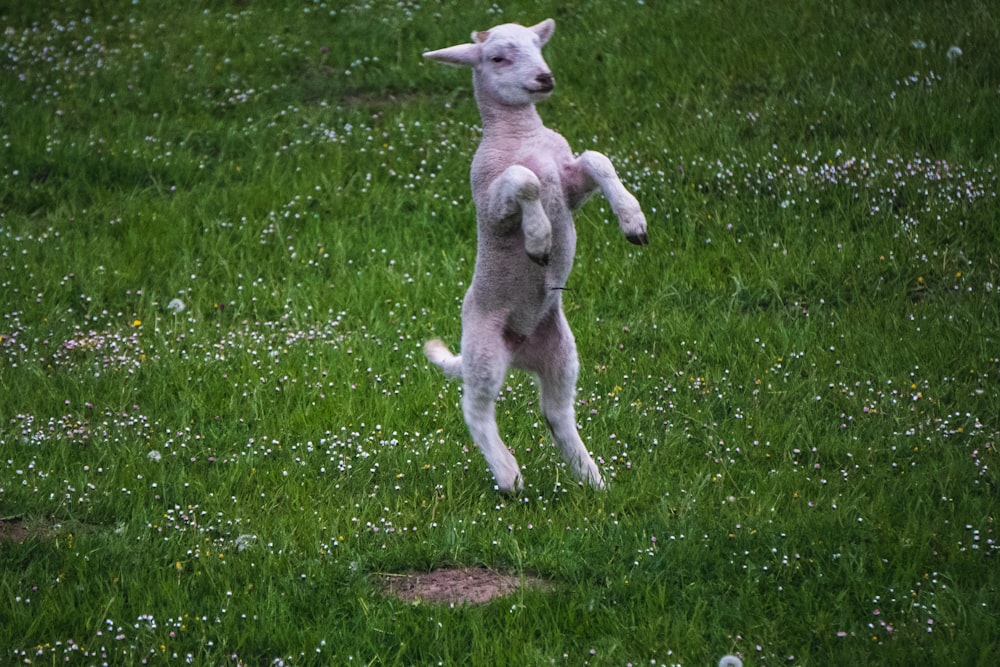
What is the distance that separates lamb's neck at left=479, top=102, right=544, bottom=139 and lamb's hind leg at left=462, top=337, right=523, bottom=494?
966mm

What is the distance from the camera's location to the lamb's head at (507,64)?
5137 mm

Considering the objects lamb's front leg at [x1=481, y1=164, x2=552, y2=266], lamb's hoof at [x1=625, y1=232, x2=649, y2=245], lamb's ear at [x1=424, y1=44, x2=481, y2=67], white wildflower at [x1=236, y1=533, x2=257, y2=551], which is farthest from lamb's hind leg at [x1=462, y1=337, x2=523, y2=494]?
lamb's ear at [x1=424, y1=44, x2=481, y2=67]

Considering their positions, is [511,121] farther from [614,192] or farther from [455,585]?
[455,585]

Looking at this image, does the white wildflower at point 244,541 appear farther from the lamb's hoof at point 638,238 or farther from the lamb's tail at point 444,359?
the lamb's hoof at point 638,238

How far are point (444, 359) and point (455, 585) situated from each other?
1.20 metres

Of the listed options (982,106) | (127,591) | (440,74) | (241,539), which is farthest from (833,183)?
(127,591)

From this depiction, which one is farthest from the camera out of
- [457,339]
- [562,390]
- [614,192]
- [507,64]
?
[457,339]

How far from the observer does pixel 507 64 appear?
Result: 5172mm

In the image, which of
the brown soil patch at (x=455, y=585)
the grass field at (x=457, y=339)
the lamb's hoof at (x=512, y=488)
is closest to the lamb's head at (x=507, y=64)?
the lamb's hoof at (x=512, y=488)

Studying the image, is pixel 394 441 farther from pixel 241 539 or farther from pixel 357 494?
pixel 241 539

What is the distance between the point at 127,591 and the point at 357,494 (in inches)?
47.6

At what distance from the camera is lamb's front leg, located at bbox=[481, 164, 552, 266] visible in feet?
16.1

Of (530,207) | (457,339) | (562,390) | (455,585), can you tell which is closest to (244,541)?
(455,585)

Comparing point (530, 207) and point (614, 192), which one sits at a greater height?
point (614, 192)
